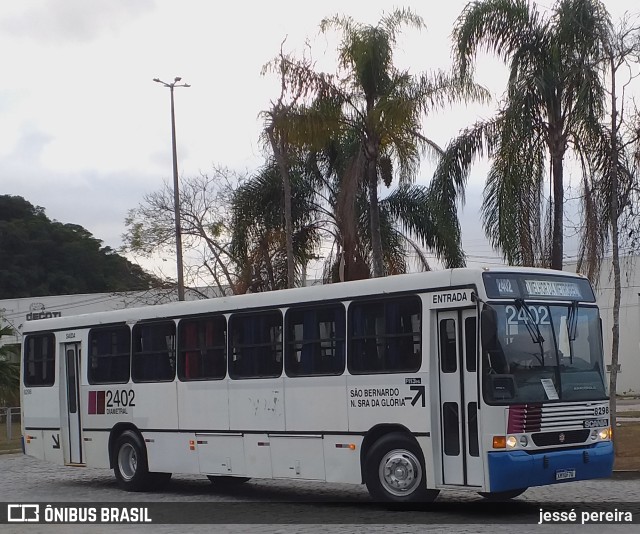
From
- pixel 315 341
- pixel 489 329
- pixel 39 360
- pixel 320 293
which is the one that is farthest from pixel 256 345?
pixel 39 360

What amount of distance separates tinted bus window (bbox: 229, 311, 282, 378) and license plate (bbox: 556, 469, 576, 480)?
4.15 metres

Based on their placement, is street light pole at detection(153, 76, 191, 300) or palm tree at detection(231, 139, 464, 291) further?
street light pole at detection(153, 76, 191, 300)

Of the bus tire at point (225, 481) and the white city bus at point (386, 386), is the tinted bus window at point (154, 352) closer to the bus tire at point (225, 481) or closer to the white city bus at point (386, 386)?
the white city bus at point (386, 386)

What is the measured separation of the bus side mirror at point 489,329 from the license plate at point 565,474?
1606 millimetres

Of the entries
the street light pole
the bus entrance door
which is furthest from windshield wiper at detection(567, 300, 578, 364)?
→ the street light pole

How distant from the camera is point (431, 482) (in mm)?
12969

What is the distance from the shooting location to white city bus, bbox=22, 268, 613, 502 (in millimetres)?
12703

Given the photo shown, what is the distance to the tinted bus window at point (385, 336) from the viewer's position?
44.2ft

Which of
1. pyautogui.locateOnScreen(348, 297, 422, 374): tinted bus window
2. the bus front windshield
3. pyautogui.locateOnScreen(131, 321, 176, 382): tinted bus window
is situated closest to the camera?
the bus front windshield

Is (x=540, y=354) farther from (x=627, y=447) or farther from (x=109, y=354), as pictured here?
(x=627, y=447)

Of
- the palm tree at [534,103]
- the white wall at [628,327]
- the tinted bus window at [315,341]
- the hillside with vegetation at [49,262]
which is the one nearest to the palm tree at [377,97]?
the palm tree at [534,103]

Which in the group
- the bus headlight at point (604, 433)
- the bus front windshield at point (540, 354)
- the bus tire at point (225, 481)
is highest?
the bus front windshield at point (540, 354)

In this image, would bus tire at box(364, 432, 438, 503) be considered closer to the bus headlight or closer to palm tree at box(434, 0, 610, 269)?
the bus headlight

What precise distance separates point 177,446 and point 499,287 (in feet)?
20.3
